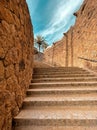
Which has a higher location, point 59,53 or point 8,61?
point 59,53

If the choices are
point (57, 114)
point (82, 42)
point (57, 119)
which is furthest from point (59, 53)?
point (57, 119)

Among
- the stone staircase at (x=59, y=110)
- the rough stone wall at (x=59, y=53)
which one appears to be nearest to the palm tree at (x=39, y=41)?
the rough stone wall at (x=59, y=53)

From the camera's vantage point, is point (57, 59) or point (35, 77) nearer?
point (35, 77)

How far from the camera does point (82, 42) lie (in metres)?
7.32

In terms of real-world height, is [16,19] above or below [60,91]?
above

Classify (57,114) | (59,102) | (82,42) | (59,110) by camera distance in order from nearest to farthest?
(57,114)
(59,110)
(59,102)
(82,42)

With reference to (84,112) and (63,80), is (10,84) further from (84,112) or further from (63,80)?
(63,80)

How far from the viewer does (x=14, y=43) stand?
6.35ft

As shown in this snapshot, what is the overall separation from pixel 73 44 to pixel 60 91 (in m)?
6.97

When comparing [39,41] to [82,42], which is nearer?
[82,42]

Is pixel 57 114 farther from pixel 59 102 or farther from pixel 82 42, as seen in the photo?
pixel 82 42

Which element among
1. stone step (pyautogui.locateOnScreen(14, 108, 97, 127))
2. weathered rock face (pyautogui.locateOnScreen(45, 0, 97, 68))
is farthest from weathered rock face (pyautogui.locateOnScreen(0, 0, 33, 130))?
weathered rock face (pyautogui.locateOnScreen(45, 0, 97, 68))

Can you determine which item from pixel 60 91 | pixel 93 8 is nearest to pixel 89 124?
pixel 60 91

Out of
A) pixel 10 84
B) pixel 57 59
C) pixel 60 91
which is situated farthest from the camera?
pixel 57 59
